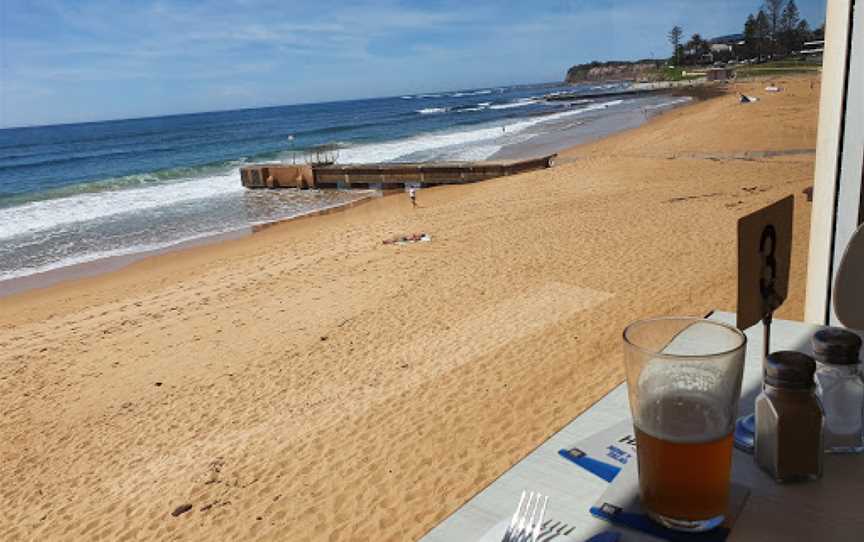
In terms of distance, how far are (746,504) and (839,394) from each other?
0.23 metres

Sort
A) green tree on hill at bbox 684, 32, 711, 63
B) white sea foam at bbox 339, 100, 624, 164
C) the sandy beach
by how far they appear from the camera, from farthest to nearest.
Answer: green tree on hill at bbox 684, 32, 711, 63
white sea foam at bbox 339, 100, 624, 164
the sandy beach

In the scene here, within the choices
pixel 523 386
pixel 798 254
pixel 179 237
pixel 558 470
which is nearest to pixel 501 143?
pixel 179 237

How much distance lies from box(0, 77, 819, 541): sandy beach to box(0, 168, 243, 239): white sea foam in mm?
5582

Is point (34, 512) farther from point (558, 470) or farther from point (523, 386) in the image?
point (558, 470)

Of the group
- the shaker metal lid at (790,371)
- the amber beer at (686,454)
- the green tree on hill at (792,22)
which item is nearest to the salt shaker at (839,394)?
the shaker metal lid at (790,371)

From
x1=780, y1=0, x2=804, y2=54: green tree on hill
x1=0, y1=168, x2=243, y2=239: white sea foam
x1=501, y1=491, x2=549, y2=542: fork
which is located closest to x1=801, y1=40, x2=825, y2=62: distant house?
x1=780, y1=0, x2=804, y2=54: green tree on hill

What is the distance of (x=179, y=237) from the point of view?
10.9 meters

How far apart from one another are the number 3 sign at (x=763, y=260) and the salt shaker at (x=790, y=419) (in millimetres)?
128

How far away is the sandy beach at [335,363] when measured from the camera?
289 cm

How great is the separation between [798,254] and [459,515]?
5.12 m

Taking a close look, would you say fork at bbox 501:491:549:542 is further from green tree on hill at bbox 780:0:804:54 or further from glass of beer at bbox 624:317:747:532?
green tree on hill at bbox 780:0:804:54

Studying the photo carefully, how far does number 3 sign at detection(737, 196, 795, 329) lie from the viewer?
873 millimetres

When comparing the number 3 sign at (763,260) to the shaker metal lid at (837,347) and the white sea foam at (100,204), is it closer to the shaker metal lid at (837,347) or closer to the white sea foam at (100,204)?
the shaker metal lid at (837,347)

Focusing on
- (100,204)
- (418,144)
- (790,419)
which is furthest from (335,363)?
(418,144)
